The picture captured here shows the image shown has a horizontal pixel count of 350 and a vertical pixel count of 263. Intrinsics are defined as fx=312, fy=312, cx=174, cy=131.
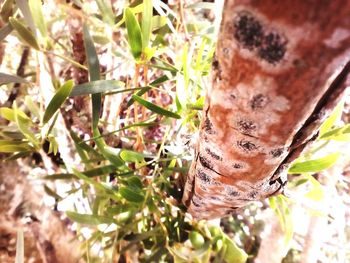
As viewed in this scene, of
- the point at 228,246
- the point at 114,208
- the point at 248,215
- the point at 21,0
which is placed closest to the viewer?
the point at 21,0

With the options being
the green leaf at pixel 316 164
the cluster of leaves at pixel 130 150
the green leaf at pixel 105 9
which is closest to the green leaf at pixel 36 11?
the cluster of leaves at pixel 130 150

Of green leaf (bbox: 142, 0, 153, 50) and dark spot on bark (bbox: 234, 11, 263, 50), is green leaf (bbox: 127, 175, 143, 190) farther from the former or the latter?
dark spot on bark (bbox: 234, 11, 263, 50)

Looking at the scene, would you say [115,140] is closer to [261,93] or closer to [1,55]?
[1,55]

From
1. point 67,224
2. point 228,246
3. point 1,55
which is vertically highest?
point 1,55

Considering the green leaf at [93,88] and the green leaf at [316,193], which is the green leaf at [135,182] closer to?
the green leaf at [93,88]

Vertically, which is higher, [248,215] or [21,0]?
[21,0]

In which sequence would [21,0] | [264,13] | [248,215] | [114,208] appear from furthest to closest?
[248,215] < [114,208] < [21,0] < [264,13]

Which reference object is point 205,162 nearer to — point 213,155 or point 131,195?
point 213,155

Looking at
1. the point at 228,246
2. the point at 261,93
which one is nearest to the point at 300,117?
the point at 261,93

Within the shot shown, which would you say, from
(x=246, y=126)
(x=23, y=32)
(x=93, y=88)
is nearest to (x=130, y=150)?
(x=93, y=88)
